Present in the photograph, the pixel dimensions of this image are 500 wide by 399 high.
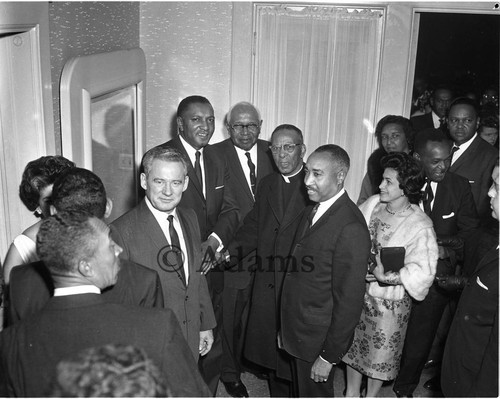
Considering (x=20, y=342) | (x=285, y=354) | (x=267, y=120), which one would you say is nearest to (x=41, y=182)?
(x=20, y=342)

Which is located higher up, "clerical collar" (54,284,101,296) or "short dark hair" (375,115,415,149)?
"short dark hair" (375,115,415,149)

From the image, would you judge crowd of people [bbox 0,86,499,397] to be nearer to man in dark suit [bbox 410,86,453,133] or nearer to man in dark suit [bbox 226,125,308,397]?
man in dark suit [bbox 226,125,308,397]

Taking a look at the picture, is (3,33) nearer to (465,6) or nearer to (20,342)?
(20,342)

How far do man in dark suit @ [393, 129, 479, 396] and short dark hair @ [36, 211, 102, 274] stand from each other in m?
2.33

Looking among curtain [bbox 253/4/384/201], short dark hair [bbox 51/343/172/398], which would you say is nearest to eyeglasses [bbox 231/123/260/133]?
curtain [bbox 253/4/384/201]

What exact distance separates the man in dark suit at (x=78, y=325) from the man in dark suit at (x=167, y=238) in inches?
30.4

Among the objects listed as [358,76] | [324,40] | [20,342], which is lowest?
[20,342]

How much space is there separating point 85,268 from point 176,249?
986 mm

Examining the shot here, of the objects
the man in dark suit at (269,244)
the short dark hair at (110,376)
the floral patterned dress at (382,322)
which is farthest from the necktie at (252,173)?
the short dark hair at (110,376)

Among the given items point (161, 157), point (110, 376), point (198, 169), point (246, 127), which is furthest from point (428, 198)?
point (110, 376)

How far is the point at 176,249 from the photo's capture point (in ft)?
8.78

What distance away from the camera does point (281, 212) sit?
338 cm

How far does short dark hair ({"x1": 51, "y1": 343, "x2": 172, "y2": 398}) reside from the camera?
3.76ft

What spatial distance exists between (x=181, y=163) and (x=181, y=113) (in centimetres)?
118
